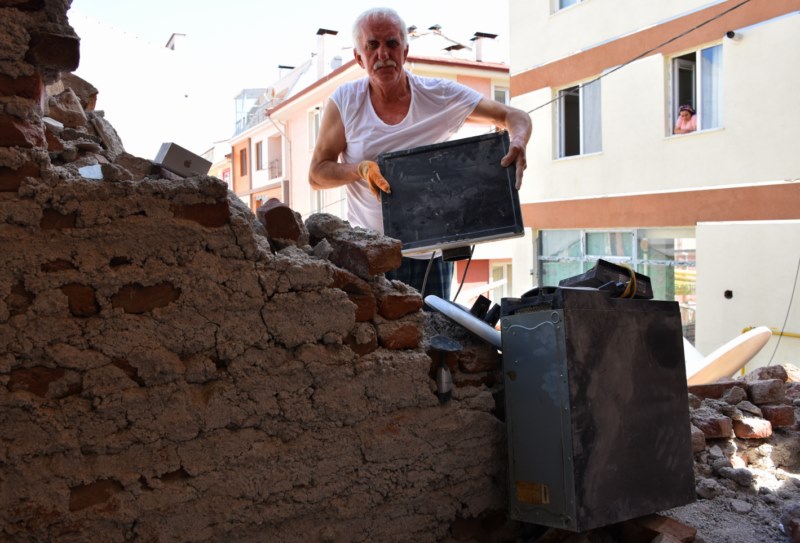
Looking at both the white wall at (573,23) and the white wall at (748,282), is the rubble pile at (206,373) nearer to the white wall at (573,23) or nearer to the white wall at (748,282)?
the white wall at (748,282)

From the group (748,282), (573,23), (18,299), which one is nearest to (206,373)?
(18,299)

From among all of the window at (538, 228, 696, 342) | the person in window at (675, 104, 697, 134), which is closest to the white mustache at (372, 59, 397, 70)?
the window at (538, 228, 696, 342)

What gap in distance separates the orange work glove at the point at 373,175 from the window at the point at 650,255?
23.7ft

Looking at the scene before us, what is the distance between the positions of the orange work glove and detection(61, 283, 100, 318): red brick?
1.39 meters

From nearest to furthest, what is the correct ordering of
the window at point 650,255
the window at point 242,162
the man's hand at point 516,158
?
1. the man's hand at point 516,158
2. the window at point 650,255
3. the window at point 242,162

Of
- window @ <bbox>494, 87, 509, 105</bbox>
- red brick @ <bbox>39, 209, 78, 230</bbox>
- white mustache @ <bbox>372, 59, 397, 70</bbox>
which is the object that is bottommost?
red brick @ <bbox>39, 209, 78, 230</bbox>

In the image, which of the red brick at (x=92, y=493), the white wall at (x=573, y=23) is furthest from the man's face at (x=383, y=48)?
the white wall at (x=573, y=23)

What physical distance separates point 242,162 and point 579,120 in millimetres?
16038

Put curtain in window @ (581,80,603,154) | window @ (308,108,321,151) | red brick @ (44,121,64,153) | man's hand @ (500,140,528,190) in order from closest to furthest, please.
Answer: red brick @ (44,121,64,153) < man's hand @ (500,140,528,190) < curtain in window @ (581,80,603,154) < window @ (308,108,321,151)

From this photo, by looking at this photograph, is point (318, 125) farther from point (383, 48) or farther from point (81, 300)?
point (81, 300)

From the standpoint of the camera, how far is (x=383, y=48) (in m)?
3.12

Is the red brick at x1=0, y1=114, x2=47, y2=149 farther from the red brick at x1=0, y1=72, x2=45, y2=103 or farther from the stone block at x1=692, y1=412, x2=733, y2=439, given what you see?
the stone block at x1=692, y1=412, x2=733, y2=439

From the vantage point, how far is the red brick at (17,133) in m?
1.91

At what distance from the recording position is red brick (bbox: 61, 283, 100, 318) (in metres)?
1.93
